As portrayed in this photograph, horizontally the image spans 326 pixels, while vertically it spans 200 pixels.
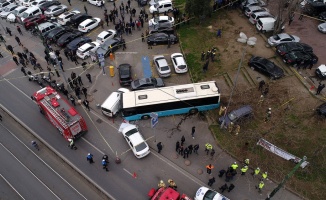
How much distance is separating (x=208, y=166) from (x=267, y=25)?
21585 millimetres

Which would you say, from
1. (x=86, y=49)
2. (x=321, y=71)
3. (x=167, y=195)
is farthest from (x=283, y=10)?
(x=167, y=195)

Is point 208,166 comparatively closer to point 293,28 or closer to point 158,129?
point 158,129

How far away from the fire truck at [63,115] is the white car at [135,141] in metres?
3.77

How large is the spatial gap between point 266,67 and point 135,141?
16.2 meters

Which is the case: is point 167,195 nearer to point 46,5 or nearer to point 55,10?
point 55,10

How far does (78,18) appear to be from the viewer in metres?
39.3

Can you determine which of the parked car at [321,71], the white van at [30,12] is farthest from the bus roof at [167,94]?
the white van at [30,12]

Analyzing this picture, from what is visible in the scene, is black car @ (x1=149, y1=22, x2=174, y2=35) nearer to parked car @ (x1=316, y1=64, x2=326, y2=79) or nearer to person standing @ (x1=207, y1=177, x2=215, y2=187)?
parked car @ (x1=316, y1=64, x2=326, y2=79)

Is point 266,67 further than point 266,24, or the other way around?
point 266,24

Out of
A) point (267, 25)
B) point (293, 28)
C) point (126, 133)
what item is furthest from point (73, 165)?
point (293, 28)

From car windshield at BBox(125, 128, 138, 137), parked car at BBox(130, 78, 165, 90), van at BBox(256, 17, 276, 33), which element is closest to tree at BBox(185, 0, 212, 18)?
van at BBox(256, 17, 276, 33)

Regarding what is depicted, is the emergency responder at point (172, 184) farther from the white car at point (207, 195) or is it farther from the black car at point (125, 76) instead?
the black car at point (125, 76)

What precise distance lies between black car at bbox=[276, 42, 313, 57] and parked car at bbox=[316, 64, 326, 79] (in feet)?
9.81

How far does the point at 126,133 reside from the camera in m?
25.0
